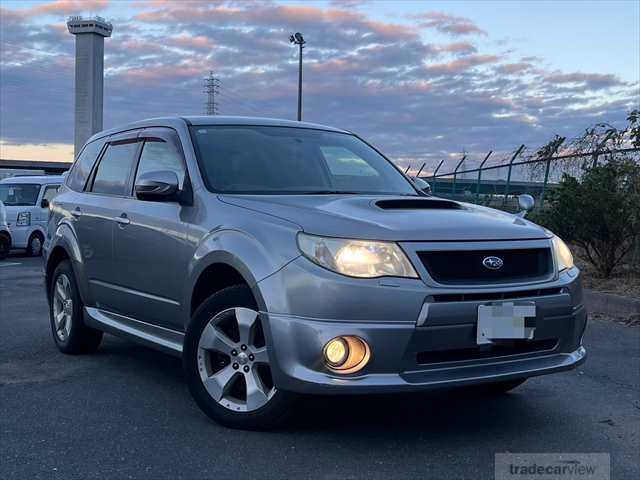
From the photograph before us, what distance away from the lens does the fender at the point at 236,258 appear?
3.66m

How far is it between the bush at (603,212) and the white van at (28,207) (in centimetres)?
1132

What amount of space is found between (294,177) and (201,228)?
0.79 metres

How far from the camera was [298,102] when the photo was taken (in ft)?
99.8

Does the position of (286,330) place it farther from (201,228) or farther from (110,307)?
(110,307)

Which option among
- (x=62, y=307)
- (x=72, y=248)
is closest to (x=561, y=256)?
(x=72, y=248)

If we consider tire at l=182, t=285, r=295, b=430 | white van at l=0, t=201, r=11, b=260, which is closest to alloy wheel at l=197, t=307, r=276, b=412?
tire at l=182, t=285, r=295, b=430

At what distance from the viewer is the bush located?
933cm

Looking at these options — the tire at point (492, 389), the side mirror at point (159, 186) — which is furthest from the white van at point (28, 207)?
the tire at point (492, 389)

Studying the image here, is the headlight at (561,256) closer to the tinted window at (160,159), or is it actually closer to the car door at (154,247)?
the car door at (154,247)

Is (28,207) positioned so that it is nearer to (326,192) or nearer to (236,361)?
(326,192)

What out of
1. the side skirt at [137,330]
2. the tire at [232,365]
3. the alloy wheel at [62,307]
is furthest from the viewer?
the alloy wheel at [62,307]

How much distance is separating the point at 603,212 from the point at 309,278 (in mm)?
6896

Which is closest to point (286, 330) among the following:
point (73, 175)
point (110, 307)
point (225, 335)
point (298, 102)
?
point (225, 335)
